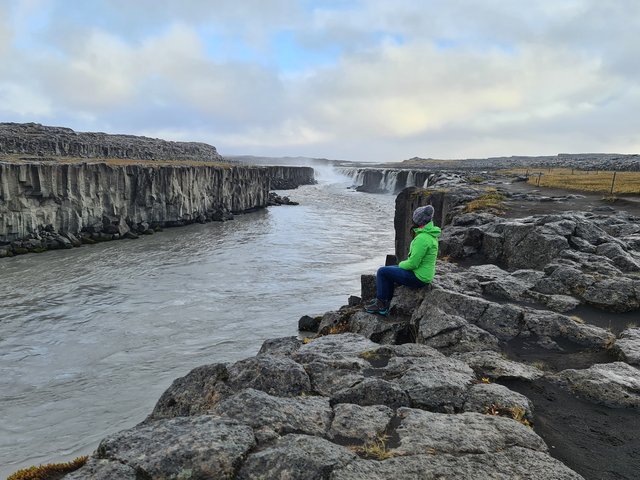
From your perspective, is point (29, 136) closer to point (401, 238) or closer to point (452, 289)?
point (401, 238)

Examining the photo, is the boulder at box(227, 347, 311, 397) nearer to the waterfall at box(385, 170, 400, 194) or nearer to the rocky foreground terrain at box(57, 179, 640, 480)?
the rocky foreground terrain at box(57, 179, 640, 480)

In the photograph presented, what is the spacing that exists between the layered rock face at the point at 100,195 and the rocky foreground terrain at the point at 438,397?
37.8 meters

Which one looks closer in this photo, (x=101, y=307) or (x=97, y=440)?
(x=97, y=440)

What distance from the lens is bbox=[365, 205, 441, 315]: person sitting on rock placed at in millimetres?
10242

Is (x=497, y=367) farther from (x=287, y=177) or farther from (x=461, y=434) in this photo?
(x=287, y=177)

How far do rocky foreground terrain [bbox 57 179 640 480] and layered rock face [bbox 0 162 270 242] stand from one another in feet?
124

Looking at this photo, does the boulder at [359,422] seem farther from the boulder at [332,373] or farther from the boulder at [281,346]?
the boulder at [281,346]

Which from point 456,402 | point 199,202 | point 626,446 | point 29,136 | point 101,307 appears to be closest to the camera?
point 626,446

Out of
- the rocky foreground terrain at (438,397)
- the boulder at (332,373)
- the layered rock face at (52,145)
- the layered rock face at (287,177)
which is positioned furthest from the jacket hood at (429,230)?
the layered rock face at (287,177)

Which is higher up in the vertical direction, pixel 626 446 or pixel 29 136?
pixel 29 136

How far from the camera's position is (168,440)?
5.28 meters

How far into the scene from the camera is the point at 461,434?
5.60 metres

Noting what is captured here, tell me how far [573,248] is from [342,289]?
1401 cm

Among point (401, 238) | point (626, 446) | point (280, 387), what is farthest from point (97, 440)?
point (401, 238)
